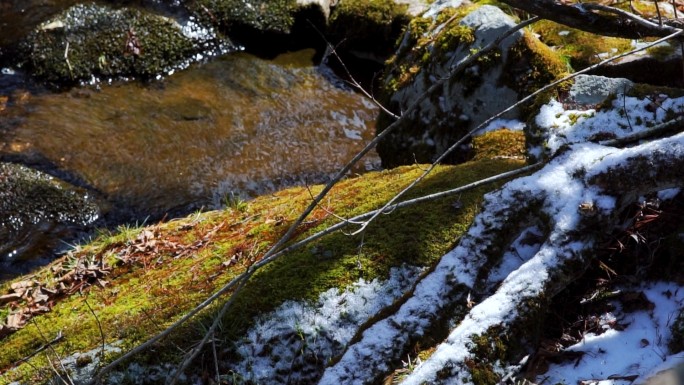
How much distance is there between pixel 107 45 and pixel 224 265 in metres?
6.53

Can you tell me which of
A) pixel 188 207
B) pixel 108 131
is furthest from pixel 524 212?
pixel 108 131

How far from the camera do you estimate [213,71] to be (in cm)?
943

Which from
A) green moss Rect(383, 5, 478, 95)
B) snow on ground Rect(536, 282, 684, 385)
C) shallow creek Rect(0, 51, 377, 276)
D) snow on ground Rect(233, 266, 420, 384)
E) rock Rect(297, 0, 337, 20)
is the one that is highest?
green moss Rect(383, 5, 478, 95)

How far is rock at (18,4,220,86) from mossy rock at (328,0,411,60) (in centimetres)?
208

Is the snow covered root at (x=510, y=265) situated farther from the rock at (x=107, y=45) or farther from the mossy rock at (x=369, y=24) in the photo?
the rock at (x=107, y=45)

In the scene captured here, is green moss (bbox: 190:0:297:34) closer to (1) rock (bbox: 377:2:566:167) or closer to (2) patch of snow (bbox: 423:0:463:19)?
(2) patch of snow (bbox: 423:0:463:19)

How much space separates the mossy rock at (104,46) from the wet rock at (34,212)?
2506 millimetres

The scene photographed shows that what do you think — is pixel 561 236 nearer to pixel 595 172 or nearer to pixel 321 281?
pixel 595 172

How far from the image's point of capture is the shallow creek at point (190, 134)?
7152 millimetres

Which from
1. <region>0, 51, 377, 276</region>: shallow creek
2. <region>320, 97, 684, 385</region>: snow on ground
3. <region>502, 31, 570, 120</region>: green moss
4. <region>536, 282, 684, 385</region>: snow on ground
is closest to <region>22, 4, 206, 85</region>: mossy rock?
Answer: <region>0, 51, 377, 276</region>: shallow creek

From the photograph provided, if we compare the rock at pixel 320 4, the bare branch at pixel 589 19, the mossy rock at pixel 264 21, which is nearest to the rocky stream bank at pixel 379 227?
the bare branch at pixel 589 19

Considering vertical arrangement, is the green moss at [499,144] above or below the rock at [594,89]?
below

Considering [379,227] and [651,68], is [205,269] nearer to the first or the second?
[379,227]

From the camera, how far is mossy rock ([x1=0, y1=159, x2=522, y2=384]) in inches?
134
